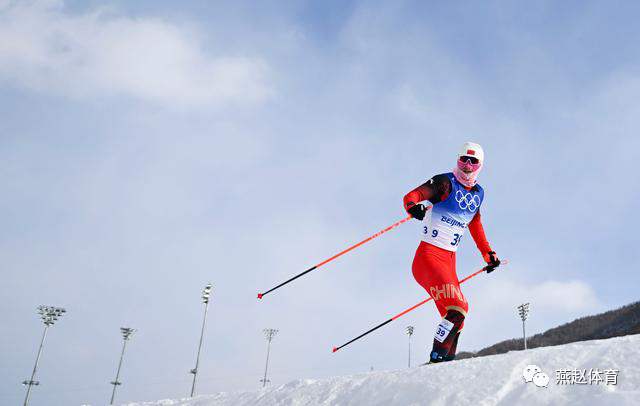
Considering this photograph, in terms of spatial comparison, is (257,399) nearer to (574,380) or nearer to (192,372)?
(574,380)

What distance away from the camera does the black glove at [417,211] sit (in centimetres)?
585

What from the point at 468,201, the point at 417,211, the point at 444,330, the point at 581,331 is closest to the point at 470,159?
the point at 468,201

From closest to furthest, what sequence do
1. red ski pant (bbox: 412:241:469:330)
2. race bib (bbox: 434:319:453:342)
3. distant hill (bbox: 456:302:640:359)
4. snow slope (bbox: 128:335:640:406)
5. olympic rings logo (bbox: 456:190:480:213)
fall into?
1. snow slope (bbox: 128:335:640:406)
2. race bib (bbox: 434:319:453:342)
3. red ski pant (bbox: 412:241:469:330)
4. olympic rings logo (bbox: 456:190:480:213)
5. distant hill (bbox: 456:302:640:359)

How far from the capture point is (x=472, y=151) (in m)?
6.40

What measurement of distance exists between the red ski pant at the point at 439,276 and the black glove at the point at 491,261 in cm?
87

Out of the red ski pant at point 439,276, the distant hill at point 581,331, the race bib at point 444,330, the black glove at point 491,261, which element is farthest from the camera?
the distant hill at point 581,331

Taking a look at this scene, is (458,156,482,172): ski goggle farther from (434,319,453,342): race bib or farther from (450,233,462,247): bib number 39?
(434,319,453,342): race bib

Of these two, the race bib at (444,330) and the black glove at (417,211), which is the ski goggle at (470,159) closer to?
the black glove at (417,211)

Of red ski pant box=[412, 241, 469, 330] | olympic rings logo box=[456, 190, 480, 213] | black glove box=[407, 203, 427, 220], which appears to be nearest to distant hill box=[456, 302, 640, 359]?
olympic rings logo box=[456, 190, 480, 213]

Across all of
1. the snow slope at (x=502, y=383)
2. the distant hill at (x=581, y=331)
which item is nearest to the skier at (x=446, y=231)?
the snow slope at (x=502, y=383)

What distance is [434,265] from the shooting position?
19.6ft

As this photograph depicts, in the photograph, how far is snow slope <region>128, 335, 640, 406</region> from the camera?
10.6 feet

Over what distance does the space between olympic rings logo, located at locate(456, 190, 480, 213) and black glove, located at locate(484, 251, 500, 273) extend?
73 cm

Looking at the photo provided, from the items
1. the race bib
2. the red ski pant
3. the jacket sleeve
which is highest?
the jacket sleeve
